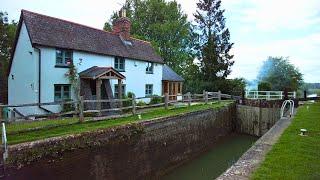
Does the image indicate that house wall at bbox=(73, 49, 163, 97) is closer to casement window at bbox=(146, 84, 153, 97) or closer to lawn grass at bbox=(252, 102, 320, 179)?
casement window at bbox=(146, 84, 153, 97)

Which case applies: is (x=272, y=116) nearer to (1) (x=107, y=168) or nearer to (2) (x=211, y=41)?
(2) (x=211, y=41)

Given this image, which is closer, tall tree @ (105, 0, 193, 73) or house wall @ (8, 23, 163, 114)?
house wall @ (8, 23, 163, 114)

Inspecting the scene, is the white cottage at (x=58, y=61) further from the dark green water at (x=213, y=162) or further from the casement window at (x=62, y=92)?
the dark green water at (x=213, y=162)

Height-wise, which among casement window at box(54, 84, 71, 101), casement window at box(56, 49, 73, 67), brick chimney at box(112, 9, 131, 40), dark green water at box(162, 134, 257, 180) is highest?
brick chimney at box(112, 9, 131, 40)

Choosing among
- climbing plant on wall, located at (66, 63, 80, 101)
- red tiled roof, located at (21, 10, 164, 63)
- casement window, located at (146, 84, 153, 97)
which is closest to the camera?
red tiled roof, located at (21, 10, 164, 63)

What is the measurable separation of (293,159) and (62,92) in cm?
1581

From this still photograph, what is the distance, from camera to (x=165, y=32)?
51.5 meters

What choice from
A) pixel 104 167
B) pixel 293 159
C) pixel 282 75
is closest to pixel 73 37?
pixel 104 167

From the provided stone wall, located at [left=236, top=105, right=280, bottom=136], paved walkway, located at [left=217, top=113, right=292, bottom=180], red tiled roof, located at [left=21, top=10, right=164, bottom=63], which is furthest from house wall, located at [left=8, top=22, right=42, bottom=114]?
stone wall, located at [left=236, top=105, right=280, bottom=136]

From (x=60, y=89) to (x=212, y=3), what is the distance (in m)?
30.9

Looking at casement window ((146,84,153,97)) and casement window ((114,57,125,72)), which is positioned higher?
casement window ((114,57,125,72))

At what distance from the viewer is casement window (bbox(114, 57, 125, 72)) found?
26478mm

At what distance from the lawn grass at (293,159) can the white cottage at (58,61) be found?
43.8ft

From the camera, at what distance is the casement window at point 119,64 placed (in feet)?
86.9
